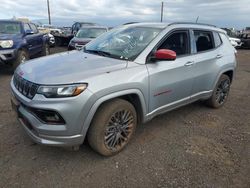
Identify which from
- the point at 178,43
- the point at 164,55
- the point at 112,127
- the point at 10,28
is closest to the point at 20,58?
the point at 10,28

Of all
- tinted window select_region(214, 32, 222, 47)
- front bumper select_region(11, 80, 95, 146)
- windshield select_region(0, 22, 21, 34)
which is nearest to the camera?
front bumper select_region(11, 80, 95, 146)

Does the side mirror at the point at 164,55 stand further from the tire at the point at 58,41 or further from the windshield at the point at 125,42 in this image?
the tire at the point at 58,41

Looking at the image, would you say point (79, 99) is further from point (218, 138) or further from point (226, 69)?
point (226, 69)

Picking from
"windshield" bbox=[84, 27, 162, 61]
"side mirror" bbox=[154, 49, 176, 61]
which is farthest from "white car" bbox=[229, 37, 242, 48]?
"side mirror" bbox=[154, 49, 176, 61]

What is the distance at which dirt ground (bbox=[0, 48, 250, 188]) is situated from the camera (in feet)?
9.36

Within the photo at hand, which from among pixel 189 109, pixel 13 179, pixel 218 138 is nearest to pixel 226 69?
pixel 189 109

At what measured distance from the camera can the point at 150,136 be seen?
393 centimetres

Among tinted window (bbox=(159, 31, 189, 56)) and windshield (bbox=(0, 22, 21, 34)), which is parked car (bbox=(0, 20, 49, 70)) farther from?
tinted window (bbox=(159, 31, 189, 56))

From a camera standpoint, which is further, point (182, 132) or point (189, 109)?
point (189, 109)

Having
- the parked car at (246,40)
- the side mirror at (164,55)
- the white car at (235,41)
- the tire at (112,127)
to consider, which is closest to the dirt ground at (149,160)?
the tire at (112,127)

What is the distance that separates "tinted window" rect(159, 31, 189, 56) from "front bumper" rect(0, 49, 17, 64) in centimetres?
551

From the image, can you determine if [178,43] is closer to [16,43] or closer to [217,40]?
[217,40]

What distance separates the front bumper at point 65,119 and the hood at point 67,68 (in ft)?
0.69

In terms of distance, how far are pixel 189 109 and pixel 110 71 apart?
8.75 ft
